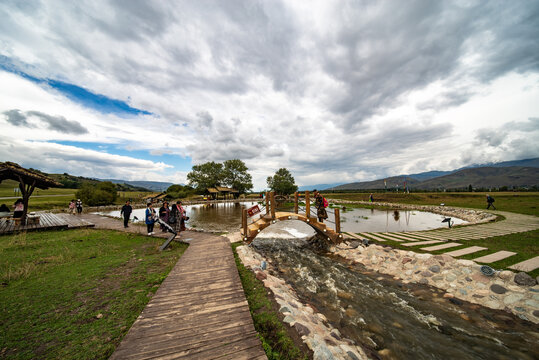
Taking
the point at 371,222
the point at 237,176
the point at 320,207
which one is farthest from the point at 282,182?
the point at 320,207

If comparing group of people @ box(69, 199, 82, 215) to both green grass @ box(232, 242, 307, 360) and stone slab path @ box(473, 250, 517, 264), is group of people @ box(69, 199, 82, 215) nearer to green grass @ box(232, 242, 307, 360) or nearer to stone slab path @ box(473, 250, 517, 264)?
green grass @ box(232, 242, 307, 360)

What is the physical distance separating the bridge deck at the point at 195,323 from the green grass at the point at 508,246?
824 centimetres

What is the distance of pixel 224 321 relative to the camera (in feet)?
13.2

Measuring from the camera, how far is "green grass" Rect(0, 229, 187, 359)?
11.6 feet

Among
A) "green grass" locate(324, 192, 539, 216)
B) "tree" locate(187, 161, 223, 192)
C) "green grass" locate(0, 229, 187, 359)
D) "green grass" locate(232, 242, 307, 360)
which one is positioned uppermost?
"tree" locate(187, 161, 223, 192)

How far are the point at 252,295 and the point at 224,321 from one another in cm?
162

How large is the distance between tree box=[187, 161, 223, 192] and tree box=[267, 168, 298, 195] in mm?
21376

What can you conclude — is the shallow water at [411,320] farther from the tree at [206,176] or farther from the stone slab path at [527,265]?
the tree at [206,176]

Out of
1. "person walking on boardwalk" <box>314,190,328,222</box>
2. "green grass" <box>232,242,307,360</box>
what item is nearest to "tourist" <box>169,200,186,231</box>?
"green grass" <box>232,242,307,360</box>

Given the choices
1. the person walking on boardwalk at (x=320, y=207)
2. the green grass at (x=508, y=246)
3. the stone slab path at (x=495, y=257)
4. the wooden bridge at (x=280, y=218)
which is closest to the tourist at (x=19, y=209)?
the wooden bridge at (x=280, y=218)

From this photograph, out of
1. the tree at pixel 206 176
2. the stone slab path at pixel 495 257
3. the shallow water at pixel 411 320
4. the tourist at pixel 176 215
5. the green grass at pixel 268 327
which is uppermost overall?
the tree at pixel 206 176

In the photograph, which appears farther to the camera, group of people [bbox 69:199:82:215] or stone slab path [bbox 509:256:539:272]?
group of people [bbox 69:199:82:215]

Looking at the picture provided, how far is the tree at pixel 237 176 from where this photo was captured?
3199 inches

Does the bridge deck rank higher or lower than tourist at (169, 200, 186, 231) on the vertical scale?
lower
